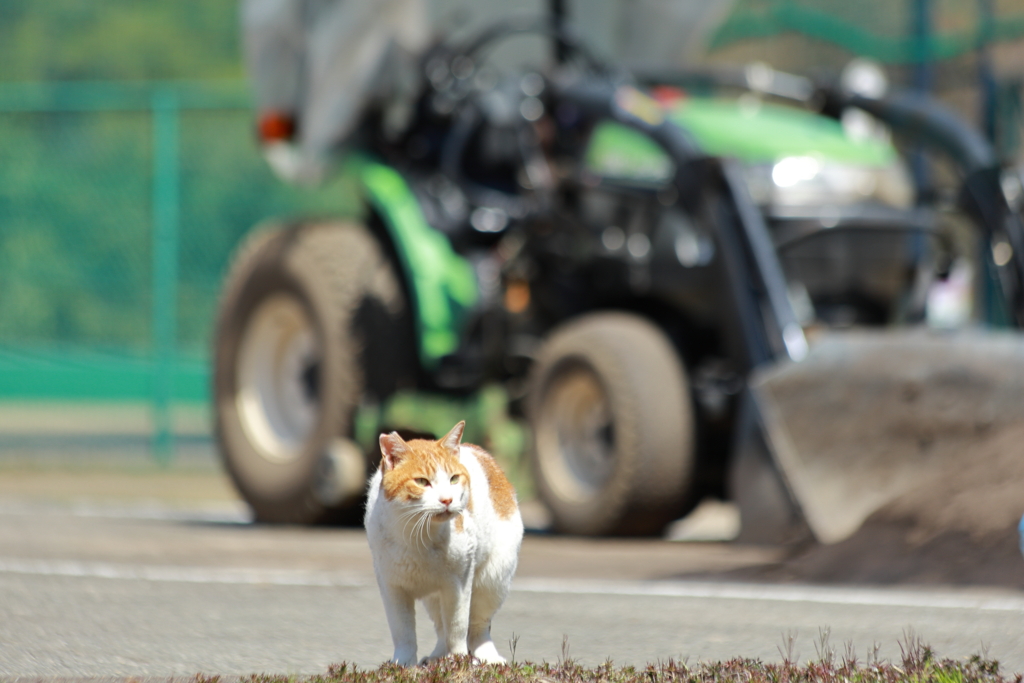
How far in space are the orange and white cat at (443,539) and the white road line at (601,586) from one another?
77.7 inches

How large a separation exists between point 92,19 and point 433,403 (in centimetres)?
1222

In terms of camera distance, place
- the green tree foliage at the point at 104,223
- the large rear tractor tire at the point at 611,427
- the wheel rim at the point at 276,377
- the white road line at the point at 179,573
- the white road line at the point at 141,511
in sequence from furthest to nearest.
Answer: the green tree foliage at the point at 104,223
the white road line at the point at 141,511
the wheel rim at the point at 276,377
the large rear tractor tire at the point at 611,427
the white road line at the point at 179,573

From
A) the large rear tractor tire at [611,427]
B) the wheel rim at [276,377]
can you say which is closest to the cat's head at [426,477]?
the large rear tractor tire at [611,427]

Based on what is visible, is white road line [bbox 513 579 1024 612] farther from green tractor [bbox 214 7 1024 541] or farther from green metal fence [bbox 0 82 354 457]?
green metal fence [bbox 0 82 354 457]

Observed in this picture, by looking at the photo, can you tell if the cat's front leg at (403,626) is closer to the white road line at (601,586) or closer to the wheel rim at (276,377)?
the white road line at (601,586)

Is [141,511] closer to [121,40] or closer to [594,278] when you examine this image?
[594,278]

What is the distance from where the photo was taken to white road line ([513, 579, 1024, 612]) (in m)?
5.00

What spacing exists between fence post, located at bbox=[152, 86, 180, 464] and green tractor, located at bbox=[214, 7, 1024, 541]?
3.98 metres

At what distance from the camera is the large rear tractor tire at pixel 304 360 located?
775 cm

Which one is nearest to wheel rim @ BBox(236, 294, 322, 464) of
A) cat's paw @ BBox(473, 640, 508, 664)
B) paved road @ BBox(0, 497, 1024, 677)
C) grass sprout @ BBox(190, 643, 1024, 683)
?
paved road @ BBox(0, 497, 1024, 677)

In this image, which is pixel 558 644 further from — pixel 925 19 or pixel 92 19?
pixel 92 19

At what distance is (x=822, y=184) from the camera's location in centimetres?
725

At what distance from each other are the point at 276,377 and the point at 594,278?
1941 mm

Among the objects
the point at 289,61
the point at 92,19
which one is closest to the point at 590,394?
the point at 289,61
